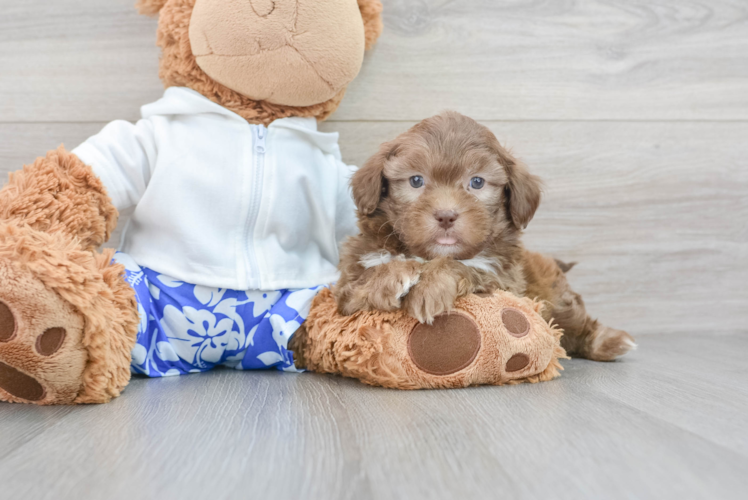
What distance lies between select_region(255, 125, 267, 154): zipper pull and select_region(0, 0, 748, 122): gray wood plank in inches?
19.0

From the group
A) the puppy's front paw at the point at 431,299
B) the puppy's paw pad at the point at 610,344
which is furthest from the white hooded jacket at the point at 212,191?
the puppy's paw pad at the point at 610,344

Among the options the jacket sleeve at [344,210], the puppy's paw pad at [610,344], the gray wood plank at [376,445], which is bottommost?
the puppy's paw pad at [610,344]

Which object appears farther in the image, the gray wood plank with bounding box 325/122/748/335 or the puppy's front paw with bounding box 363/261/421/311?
the gray wood plank with bounding box 325/122/748/335

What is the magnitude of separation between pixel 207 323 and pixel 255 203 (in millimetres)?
368

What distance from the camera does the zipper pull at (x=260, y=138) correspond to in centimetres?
170

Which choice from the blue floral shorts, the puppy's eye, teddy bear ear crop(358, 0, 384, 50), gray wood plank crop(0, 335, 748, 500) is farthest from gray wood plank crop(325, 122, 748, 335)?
the blue floral shorts

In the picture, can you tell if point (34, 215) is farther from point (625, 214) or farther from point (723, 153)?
point (723, 153)

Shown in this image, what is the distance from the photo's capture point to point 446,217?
1383 mm

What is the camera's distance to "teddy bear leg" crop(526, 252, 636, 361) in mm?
1789

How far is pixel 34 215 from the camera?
143cm

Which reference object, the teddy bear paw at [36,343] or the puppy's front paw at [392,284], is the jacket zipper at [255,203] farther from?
the teddy bear paw at [36,343]

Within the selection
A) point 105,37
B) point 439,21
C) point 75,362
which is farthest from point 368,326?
point 105,37

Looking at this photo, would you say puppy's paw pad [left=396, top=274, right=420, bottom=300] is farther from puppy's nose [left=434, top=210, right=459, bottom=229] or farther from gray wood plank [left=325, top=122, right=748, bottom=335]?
gray wood plank [left=325, top=122, right=748, bottom=335]

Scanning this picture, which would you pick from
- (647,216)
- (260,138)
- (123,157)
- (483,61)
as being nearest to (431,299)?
(260,138)
